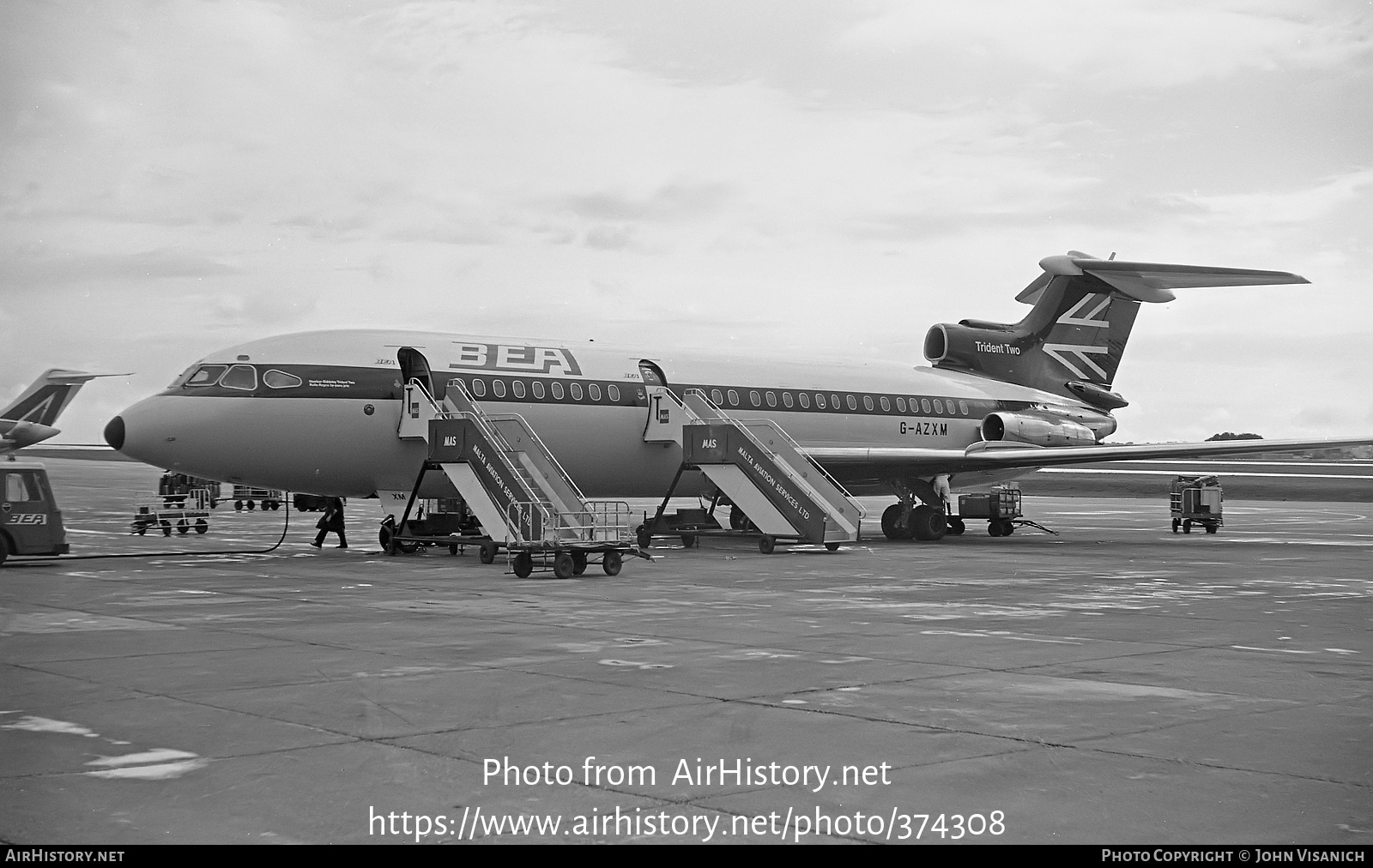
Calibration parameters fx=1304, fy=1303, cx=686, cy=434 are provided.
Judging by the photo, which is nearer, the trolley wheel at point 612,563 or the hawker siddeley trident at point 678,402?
the trolley wheel at point 612,563

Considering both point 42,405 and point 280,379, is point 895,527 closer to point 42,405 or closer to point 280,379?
point 280,379

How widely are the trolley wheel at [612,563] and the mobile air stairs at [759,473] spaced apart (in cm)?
541

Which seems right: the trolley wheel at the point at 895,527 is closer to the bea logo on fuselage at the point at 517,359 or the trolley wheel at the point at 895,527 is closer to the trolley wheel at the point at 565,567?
the bea logo on fuselage at the point at 517,359

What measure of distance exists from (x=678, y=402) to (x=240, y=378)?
28.3 ft

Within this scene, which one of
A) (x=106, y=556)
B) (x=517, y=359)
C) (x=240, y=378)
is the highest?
(x=517, y=359)

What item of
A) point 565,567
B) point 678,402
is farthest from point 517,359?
point 565,567

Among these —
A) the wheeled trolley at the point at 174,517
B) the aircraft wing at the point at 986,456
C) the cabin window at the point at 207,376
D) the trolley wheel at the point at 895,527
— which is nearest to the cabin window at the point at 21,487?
the cabin window at the point at 207,376

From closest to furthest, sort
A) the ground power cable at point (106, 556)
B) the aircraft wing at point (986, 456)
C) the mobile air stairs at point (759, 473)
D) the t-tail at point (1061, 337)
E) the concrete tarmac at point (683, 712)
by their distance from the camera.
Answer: the concrete tarmac at point (683, 712) → the ground power cable at point (106, 556) → the mobile air stairs at point (759, 473) → the aircraft wing at point (986, 456) → the t-tail at point (1061, 337)

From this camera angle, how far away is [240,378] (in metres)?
22.0

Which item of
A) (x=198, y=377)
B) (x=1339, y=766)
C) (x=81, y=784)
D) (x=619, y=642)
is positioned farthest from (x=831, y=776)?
(x=198, y=377)

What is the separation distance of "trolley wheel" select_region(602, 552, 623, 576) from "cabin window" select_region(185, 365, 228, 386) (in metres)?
7.54

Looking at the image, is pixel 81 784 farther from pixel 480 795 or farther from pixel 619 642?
pixel 619 642

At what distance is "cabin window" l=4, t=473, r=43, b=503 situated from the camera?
1967 centimetres

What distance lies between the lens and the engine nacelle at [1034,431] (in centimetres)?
3184
